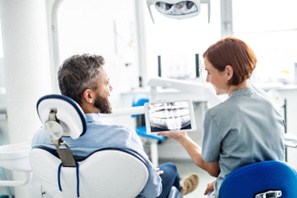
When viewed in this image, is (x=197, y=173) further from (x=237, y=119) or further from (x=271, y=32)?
(x=237, y=119)

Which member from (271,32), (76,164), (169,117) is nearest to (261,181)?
(169,117)

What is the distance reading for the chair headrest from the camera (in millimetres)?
1070

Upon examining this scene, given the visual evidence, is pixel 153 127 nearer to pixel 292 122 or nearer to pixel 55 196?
pixel 55 196

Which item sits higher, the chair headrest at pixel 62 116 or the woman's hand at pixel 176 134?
the chair headrest at pixel 62 116

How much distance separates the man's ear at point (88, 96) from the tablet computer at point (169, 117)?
35cm

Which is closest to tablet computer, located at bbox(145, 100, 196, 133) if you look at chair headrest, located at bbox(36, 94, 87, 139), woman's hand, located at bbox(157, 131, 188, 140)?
woman's hand, located at bbox(157, 131, 188, 140)

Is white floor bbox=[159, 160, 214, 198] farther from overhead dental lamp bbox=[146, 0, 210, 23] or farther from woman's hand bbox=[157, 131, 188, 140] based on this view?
overhead dental lamp bbox=[146, 0, 210, 23]

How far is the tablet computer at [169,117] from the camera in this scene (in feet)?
5.31

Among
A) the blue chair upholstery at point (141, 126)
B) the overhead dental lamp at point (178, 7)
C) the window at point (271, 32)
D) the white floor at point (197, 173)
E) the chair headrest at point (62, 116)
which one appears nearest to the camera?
the chair headrest at point (62, 116)

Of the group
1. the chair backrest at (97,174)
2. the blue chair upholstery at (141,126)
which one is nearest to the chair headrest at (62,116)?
the chair backrest at (97,174)

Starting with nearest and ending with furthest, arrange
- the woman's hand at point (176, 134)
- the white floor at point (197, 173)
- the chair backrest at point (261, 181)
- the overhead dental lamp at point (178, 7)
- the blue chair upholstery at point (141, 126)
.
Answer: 1. the chair backrest at point (261, 181)
2. the woman's hand at point (176, 134)
3. the overhead dental lamp at point (178, 7)
4. the white floor at point (197, 173)
5. the blue chair upholstery at point (141, 126)

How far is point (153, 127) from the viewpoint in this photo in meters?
1.62

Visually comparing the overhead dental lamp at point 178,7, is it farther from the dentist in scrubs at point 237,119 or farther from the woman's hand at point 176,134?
the woman's hand at point 176,134

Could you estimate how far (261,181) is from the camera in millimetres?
1216
